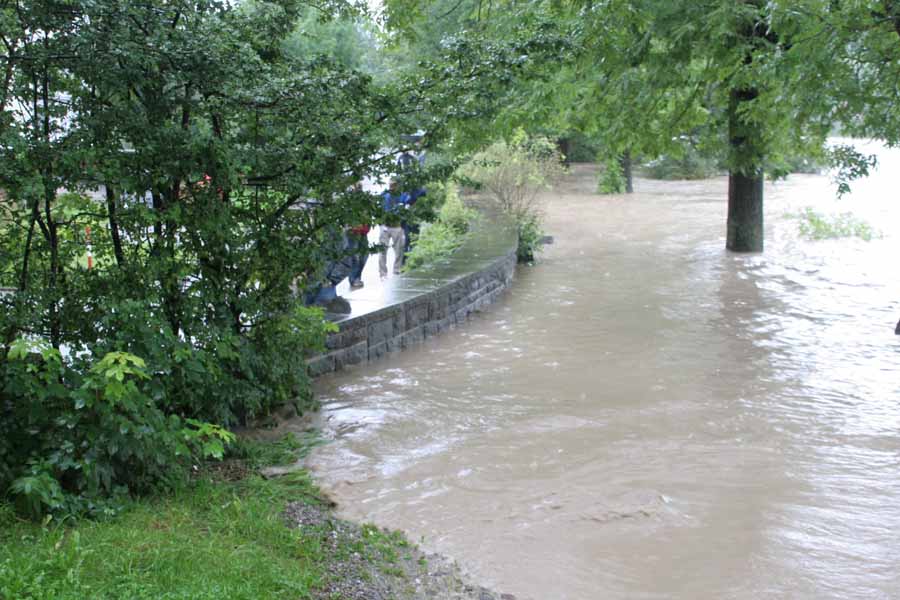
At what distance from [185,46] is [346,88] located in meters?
1.09

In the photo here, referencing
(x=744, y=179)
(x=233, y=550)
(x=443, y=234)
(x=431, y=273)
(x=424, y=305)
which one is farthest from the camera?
(x=744, y=179)

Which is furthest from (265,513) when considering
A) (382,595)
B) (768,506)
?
(768,506)

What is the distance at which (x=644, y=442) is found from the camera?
680 cm

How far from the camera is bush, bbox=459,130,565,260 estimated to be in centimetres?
1579

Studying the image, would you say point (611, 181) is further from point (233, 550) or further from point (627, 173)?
point (233, 550)

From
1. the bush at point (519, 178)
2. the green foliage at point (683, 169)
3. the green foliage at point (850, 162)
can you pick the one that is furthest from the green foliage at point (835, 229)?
the green foliage at point (683, 169)

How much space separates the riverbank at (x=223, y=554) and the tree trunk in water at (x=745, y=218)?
1252 centimetres

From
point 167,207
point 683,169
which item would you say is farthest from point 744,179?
point 683,169

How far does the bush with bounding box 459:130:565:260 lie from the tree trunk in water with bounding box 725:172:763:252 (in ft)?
11.1

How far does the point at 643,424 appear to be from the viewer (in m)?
7.25

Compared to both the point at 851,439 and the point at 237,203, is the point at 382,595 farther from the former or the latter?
the point at 851,439

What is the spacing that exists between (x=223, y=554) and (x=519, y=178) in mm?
12659

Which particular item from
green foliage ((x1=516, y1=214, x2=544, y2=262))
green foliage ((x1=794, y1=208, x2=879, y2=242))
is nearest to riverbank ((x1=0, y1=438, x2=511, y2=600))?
green foliage ((x1=516, y1=214, x2=544, y2=262))

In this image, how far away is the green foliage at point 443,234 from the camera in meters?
12.8
